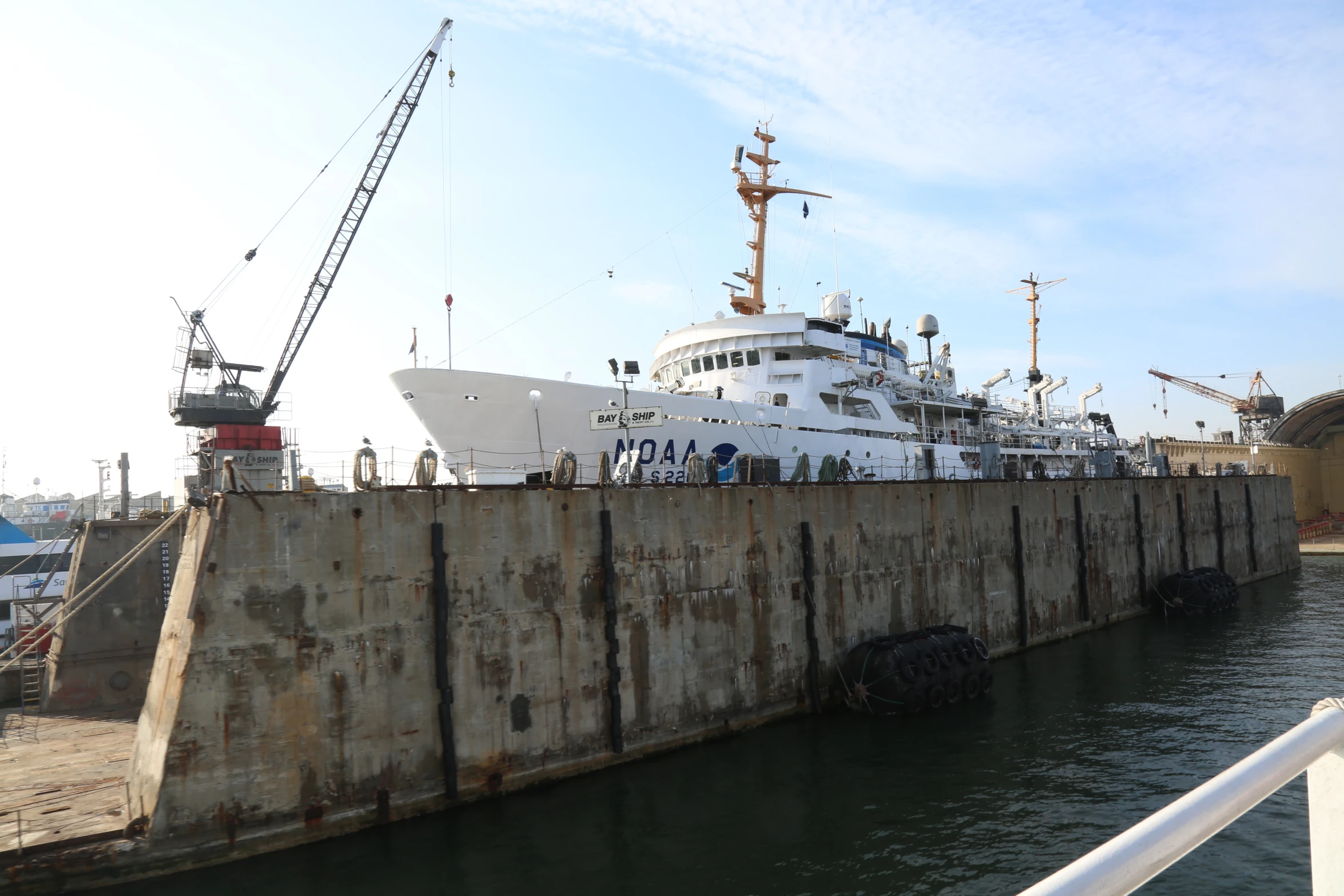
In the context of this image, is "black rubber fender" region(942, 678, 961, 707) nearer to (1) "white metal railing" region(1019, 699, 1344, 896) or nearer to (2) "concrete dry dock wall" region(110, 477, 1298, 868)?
(2) "concrete dry dock wall" region(110, 477, 1298, 868)

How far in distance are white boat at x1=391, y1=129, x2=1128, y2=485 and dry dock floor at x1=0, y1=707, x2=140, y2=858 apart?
9218 mm

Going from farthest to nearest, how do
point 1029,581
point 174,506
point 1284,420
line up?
point 1284,420 → point 1029,581 → point 174,506

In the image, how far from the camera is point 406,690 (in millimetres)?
15102

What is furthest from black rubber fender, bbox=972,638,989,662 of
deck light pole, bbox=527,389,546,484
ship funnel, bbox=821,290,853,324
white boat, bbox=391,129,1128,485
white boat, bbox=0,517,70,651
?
white boat, bbox=0,517,70,651

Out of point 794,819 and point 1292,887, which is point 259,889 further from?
point 1292,887

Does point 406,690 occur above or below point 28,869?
above

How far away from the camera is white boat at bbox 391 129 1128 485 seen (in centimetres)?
2398

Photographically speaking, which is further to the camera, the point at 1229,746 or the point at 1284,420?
the point at 1284,420

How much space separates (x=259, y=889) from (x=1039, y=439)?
145ft

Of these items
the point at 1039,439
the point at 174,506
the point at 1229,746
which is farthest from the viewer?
the point at 1039,439

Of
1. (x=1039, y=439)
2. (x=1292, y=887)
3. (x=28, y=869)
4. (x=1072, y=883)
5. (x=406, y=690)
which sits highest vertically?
(x=1039, y=439)

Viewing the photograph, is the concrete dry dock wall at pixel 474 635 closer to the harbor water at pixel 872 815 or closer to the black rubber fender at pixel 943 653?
the harbor water at pixel 872 815

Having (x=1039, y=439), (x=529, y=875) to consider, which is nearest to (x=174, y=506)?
(x=529, y=875)

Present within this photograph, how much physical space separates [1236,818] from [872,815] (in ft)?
48.5
